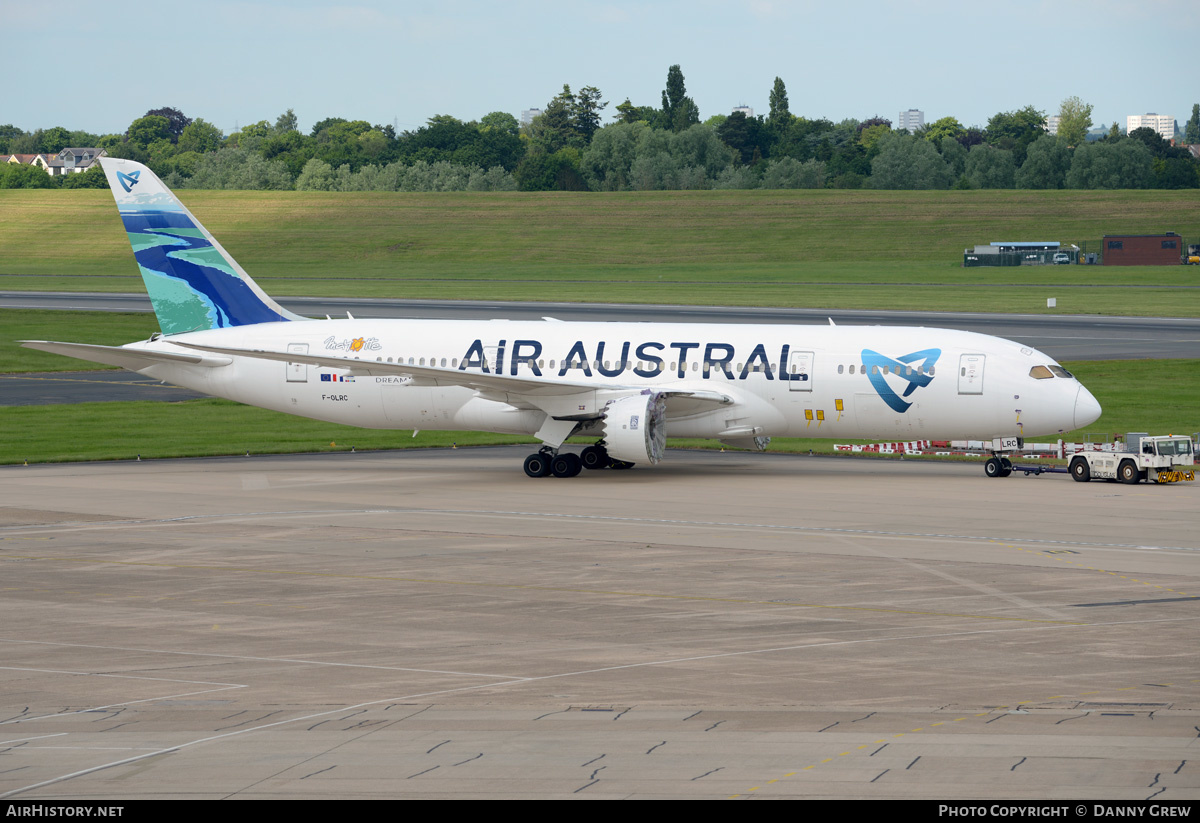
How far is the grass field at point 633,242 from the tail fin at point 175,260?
238ft

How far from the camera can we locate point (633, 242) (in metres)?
173

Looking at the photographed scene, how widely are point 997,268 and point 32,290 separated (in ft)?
324

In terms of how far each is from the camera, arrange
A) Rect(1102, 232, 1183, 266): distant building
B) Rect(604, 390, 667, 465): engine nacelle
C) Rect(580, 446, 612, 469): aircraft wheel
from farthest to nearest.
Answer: Rect(1102, 232, 1183, 266): distant building → Rect(580, 446, 612, 469): aircraft wheel → Rect(604, 390, 667, 465): engine nacelle

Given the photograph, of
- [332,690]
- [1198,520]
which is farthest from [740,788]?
[1198,520]

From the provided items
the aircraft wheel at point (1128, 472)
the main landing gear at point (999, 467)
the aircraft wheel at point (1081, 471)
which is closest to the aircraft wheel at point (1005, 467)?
the main landing gear at point (999, 467)

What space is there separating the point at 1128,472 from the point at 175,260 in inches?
1253

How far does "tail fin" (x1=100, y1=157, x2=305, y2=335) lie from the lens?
48375mm

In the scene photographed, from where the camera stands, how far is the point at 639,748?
16.2 m

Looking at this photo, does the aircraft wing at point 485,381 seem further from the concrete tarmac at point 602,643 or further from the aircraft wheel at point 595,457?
the concrete tarmac at point 602,643

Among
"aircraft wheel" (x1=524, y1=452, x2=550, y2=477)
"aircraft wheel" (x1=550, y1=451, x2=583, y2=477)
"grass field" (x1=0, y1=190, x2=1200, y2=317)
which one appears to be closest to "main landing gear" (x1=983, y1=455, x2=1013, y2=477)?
"aircraft wheel" (x1=550, y1=451, x2=583, y2=477)

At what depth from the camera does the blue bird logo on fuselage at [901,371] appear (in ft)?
139

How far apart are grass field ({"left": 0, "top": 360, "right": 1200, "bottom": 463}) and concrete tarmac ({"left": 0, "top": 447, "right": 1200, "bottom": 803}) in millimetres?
9702

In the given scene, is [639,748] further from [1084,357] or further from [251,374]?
[1084,357]

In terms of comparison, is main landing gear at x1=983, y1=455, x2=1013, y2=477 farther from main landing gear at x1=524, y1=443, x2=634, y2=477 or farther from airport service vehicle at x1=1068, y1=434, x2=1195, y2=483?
main landing gear at x1=524, y1=443, x2=634, y2=477
